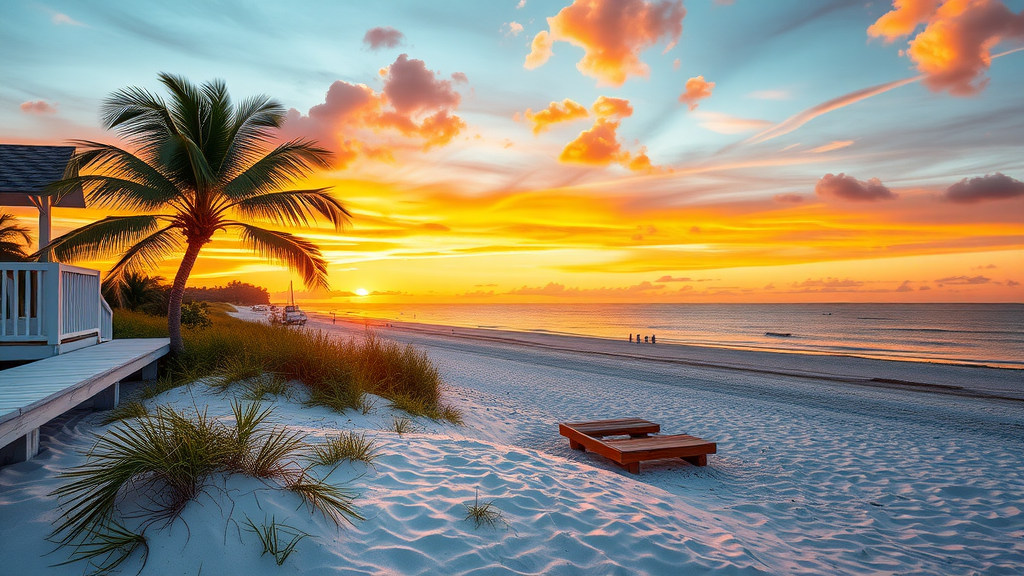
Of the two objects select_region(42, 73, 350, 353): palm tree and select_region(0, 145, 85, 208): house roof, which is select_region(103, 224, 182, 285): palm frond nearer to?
select_region(42, 73, 350, 353): palm tree

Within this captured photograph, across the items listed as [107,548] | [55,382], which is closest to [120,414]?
[55,382]

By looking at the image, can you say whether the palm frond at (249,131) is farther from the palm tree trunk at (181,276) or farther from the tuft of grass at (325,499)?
the tuft of grass at (325,499)

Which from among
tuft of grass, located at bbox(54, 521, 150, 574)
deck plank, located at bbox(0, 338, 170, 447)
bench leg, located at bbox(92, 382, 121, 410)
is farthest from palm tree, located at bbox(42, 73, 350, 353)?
tuft of grass, located at bbox(54, 521, 150, 574)

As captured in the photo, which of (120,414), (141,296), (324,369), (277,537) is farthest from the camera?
(141,296)

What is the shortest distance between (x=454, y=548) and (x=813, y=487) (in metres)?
4.87

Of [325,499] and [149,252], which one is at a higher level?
[149,252]

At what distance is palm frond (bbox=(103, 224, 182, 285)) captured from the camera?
1021 cm

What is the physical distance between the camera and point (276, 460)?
12.6ft

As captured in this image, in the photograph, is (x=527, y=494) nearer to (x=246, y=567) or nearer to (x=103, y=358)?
(x=246, y=567)

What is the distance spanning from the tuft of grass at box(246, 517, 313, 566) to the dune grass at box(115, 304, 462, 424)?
3.88 meters

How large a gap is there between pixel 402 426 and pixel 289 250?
6.28 meters

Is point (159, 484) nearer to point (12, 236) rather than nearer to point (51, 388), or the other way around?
point (51, 388)

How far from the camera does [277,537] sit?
3176mm

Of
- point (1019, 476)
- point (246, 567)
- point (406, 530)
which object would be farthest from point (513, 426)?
point (1019, 476)
